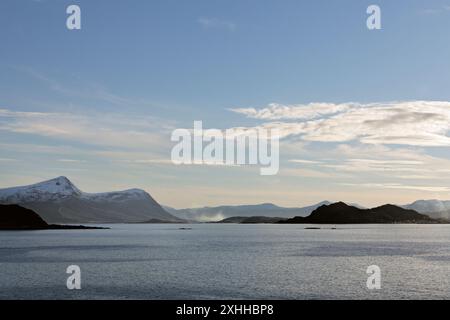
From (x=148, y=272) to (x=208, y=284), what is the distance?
2032 cm

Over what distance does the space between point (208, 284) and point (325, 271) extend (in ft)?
92.3

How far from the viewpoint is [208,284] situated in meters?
78.8

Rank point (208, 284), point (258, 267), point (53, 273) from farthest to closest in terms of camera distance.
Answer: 1. point (258, 267)
2. point (53, 273)
3. point (208, 284)

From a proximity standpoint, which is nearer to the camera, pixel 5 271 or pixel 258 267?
pixel 5 271

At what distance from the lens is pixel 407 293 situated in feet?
235

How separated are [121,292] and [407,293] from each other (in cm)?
4000
